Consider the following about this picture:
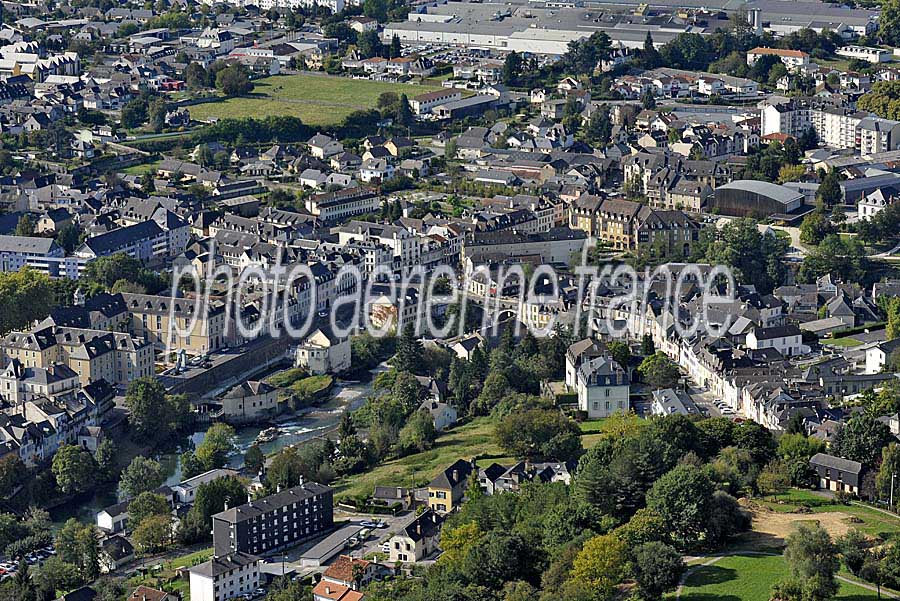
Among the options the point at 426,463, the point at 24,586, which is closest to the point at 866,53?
the point at 426,463

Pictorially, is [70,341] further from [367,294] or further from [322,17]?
[322,17]

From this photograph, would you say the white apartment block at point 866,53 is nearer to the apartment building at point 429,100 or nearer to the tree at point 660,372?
the apartment building at point 429,100

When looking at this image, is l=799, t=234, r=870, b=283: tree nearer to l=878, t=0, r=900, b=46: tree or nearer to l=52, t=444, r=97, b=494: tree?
l=52, t=444, r=97, b=494: tree

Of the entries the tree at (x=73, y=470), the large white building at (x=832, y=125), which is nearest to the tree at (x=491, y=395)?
the tree at (x=73, y=470)

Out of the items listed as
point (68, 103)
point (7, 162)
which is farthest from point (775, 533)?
point (68, 103)

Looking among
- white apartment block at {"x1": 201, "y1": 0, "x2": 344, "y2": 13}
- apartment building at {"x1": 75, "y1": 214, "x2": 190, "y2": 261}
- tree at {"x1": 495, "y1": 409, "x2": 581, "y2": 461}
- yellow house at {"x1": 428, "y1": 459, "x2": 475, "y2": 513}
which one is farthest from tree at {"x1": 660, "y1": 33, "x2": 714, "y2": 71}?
yellow house at {"x1": 428, "y1": 459, "x2": 475, "y2": 513}

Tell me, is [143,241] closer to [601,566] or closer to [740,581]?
[601,566]

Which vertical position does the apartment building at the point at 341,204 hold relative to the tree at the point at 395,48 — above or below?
below
